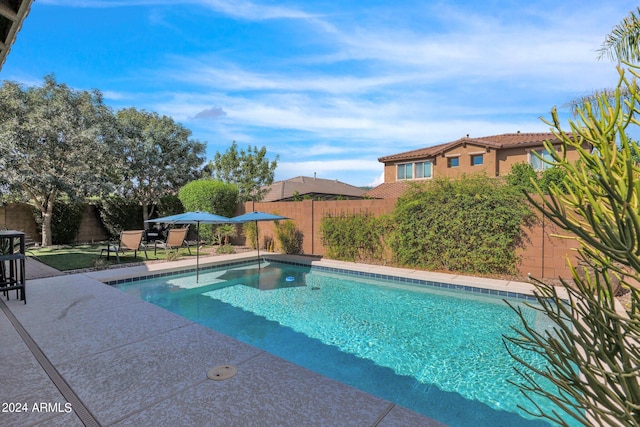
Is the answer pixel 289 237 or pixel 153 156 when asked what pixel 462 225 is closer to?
pixel 289 237

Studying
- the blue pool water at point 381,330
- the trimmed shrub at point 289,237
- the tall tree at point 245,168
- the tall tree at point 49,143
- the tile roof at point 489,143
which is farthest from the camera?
the tall tree at point 245,168

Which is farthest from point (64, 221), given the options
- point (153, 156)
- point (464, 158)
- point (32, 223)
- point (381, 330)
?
point (464, 158)

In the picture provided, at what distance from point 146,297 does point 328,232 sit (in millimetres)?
6851

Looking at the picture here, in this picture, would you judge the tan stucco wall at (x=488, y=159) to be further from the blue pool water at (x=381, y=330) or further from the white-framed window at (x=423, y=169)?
the blue pool water at (x=381, y=330)

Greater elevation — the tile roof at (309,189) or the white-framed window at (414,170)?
the white-framed window at (414,170)

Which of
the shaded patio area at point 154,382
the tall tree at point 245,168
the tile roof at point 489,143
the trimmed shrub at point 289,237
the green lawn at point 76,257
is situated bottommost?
the shaded patio area at point 154,382

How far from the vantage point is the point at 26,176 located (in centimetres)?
1323

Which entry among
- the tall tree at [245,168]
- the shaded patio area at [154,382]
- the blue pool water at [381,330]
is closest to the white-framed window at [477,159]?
the tall tree at [245,168]

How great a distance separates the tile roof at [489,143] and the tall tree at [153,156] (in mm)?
15103

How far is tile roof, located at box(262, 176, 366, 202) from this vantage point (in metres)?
27.0

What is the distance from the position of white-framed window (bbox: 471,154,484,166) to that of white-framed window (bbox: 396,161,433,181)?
117 inches

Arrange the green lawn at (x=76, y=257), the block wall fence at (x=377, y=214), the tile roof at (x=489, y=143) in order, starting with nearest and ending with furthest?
the block wall fence at (x=377, y=214) → the green lawn at (x=76, y=257) → the tile roof at (x=489, y=143)

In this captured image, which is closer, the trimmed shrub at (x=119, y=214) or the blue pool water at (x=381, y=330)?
the blue pool water at (x=381, y=330)

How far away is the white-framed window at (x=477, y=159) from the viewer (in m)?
23.3
